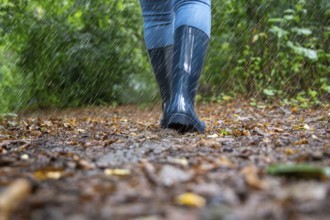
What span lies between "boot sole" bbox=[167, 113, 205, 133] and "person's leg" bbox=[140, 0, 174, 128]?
Answer: 21cm

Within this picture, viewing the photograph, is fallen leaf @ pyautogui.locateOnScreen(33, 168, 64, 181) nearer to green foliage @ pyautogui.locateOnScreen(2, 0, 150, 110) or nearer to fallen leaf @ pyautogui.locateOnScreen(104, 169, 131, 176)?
fallen leaf @ pyautogui.locateOnScreen(104, 169, 131, 176)

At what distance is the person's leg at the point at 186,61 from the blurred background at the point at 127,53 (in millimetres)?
2466

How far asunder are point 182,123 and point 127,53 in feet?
13.0

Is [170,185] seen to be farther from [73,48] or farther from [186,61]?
[73,48]

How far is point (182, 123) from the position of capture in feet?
6.91

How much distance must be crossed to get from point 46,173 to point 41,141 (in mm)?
984

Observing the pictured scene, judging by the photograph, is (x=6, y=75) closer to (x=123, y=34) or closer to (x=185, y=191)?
(x=123, y=34)

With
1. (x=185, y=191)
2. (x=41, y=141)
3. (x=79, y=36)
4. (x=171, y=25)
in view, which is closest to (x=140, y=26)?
(x=79, y=36)

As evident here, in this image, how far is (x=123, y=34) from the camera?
19.2ft

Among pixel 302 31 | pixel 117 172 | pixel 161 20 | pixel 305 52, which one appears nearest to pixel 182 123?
pixel 161 20

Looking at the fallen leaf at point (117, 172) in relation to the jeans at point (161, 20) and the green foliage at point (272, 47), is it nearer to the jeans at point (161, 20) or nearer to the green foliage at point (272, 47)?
the jeans at point (161, 20)

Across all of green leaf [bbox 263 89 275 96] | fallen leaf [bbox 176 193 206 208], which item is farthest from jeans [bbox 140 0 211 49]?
green leaf [bbox 263 89 275 96]

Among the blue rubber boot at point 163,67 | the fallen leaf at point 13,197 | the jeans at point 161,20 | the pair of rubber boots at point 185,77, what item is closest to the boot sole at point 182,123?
the pair of rubber boots at point 185,77

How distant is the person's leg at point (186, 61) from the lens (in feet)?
6.93
